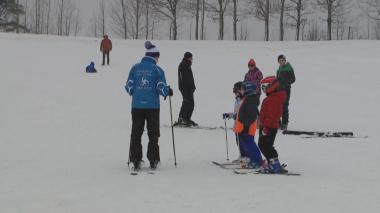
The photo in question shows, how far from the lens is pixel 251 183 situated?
26.6 feet

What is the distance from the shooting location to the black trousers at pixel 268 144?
9023 mm

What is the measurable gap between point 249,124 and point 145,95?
1803mm

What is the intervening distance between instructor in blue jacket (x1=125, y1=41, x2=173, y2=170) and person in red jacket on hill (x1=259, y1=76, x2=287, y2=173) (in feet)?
5.23

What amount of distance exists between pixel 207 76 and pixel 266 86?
57.4 feet


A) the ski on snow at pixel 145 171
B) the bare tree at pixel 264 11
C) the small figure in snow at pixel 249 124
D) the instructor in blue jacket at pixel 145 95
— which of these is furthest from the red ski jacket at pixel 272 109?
the bare tree at pixel 264 11

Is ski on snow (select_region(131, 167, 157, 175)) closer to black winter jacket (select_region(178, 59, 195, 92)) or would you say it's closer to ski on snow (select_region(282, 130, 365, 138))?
black winter jacket (select_region(178, 59, 195, 92))

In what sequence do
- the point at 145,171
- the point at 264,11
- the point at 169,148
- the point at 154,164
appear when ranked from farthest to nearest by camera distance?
the point at 264,11
the point at 169,148
the point at 154,164
the point at 145,171

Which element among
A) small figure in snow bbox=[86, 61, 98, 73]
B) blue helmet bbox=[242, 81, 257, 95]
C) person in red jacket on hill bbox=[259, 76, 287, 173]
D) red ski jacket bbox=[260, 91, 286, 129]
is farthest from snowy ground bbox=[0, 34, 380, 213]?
blue helmet bbox=[242, 81, 257, 95]

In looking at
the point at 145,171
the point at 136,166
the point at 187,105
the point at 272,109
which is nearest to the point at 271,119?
the point at 272,109

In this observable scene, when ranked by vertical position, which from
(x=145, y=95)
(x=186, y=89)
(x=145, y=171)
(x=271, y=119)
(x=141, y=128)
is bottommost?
(x=145, y=171)

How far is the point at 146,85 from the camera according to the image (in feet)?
29.4

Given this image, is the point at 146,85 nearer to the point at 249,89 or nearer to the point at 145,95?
the point at 145,95

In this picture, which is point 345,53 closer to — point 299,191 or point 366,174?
point 366,174

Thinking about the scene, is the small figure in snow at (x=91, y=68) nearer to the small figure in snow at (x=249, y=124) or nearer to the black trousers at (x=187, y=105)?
the black trousers at (x=187, y=105)
